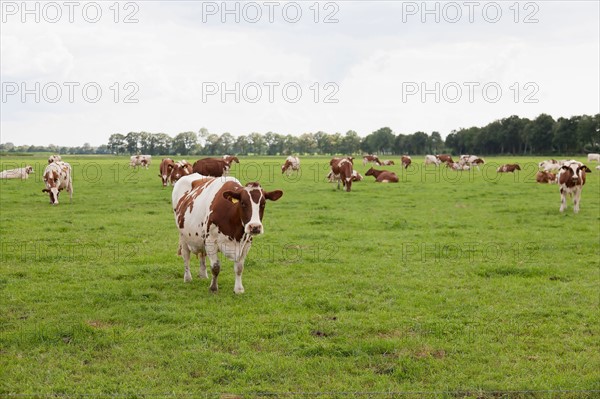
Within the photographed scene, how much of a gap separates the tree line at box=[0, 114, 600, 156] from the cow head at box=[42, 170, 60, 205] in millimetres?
82240

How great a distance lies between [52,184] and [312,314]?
18.3 metres

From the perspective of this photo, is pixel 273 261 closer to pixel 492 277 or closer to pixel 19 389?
pixel 492 277

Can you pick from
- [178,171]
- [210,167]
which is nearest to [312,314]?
[178,171]

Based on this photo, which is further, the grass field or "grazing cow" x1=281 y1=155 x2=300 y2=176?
"grazing cow" x1=281 y1=155 x2=300 y2=176

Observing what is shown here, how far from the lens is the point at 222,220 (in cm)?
909

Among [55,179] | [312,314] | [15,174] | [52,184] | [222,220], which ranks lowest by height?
[312,314]

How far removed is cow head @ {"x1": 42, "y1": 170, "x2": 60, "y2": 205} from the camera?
2247cm

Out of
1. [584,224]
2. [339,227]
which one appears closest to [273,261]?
[339,227]

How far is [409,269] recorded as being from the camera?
11078 mm

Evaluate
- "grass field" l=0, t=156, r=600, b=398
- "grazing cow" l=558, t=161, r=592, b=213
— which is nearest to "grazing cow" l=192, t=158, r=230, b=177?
"grass field" l=0, t=156, r=600, b=398

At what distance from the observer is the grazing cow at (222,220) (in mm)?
8820

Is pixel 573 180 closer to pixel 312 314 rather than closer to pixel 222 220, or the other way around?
pixel 312 314

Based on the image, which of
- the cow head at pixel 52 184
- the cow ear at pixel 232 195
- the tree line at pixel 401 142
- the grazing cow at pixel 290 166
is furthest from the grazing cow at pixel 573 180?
the tree line at pixel 401 142

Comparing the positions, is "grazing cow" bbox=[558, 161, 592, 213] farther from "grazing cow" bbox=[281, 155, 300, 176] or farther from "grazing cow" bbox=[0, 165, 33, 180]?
"grazing cow" bbox=[0, 165, 33, 180]
